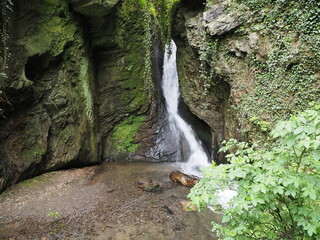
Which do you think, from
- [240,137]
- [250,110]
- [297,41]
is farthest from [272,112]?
[297,41]

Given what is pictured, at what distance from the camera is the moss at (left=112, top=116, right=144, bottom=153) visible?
10688mm

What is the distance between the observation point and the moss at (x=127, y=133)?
35.1 ft

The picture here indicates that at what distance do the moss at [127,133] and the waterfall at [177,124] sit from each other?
70.5 inches

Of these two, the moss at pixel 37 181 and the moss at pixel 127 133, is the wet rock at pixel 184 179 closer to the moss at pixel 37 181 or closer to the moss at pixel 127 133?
the moss at pixel 127 133

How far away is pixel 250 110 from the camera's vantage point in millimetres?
6270

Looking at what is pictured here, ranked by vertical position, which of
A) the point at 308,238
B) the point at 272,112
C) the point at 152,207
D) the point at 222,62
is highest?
the point at 222,62

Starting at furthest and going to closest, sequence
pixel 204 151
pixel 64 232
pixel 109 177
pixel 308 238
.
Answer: pixel 204 151 < pixel 109 177 < pixel 64 232 < pixel 308 238

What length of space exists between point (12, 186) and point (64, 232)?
2978 millimetres

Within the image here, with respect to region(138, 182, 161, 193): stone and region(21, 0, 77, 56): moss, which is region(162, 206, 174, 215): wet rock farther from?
region(21, 0, 77, 56): moss

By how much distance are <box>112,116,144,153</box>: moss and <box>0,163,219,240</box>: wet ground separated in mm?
2646

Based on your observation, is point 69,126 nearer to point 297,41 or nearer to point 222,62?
point 222,62

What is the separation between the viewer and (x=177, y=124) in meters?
11.4

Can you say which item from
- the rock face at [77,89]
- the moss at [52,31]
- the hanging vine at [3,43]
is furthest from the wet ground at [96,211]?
the moss at [52,31]

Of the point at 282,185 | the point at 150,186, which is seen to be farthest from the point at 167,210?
the point at 282,185
